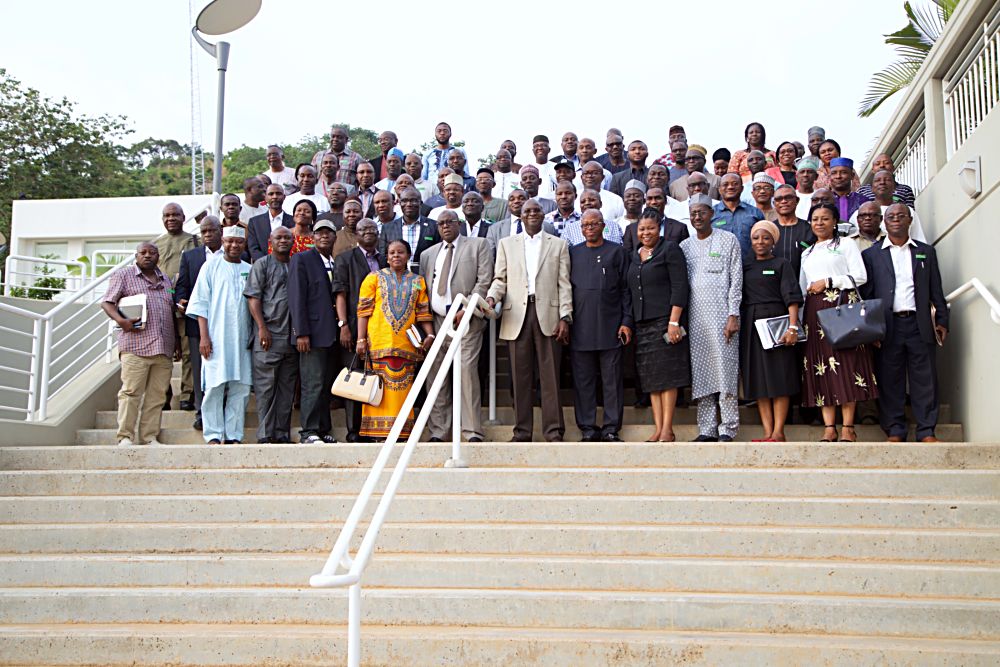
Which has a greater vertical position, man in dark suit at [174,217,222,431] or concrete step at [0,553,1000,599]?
man in dark suit at [174,217,222,431]

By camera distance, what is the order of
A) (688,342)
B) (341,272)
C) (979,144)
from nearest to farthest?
(979,144) < (688,342) < (341,272)

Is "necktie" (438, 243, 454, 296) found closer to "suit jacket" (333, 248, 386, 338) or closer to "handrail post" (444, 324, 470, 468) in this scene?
"suit jacket" (333, 248, 386, 338)

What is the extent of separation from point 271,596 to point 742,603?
8.38 ft

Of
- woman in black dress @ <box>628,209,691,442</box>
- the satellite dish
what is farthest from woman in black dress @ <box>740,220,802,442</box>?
the satellite dish

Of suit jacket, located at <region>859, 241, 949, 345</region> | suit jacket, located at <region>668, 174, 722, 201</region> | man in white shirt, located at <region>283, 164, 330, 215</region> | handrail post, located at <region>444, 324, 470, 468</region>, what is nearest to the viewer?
handrail post, located at <region>444, 324, 470, 468</region>

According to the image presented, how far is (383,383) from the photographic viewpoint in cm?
796

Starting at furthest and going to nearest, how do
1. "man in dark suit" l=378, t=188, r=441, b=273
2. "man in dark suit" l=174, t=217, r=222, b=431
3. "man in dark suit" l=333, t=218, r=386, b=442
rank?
"man in dark suit" l=378, t=188, r=441, b=273, "man in dark suit" l=174, t=217, r=222, b=431, "man in dark suit" l=333, t=218, r=386, b=442

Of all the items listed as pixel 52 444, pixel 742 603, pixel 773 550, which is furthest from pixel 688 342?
pixel 52 444

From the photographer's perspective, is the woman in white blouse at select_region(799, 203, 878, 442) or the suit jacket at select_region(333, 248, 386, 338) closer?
the woman in white blouse at select_region(799, 203, 878, 442)

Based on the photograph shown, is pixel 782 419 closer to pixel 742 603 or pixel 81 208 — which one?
pixel 742 603

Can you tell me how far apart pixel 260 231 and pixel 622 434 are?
408 centimetres

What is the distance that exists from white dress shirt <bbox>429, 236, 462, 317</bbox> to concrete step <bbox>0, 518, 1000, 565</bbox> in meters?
2.55

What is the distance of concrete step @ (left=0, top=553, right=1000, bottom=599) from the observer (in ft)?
17.1

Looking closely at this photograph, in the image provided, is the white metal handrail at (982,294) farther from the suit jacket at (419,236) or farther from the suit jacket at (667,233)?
the suit jacket at (419,236)
